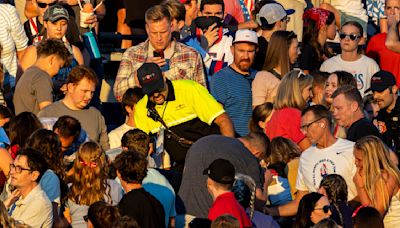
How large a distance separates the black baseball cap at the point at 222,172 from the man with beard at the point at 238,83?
391 centimetres

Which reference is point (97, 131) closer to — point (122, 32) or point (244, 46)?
point (244, 46)

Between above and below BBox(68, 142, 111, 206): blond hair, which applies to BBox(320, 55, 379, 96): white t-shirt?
below

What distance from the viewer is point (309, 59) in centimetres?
1836

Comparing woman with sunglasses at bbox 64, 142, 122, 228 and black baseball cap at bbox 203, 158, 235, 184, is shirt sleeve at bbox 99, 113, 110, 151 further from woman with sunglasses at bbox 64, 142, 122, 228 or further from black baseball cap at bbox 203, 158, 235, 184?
black baseball cap at bbox 203, 158, 235, 184

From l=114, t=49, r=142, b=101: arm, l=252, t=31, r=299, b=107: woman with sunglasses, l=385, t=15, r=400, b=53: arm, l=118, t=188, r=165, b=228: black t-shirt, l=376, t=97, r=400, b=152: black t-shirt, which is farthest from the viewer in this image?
l=385, t=15, r=400, b=53: arm

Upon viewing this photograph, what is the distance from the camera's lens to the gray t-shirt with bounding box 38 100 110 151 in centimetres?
1445

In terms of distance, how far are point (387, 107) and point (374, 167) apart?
2.91 metres

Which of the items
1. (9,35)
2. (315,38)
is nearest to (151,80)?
(9,35)

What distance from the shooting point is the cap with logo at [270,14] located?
58.9ft

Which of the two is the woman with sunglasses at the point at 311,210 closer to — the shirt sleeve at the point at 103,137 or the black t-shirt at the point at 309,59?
the shirt sleeve at the point at 103,137

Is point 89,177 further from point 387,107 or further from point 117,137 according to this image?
point 387,107

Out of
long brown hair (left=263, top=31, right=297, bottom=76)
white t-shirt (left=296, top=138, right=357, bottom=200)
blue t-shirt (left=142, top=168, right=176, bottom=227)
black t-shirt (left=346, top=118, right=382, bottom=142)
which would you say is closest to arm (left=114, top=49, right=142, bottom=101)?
long brown hair (left=263, top=31, right=297, bottom=76)

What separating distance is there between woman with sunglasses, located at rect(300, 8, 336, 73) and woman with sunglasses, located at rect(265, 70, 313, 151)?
2265 millimetres

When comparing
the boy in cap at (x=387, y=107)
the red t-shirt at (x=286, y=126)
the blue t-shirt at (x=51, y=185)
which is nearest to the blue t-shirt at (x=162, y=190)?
the blue t-shirt at (x=51, y=185)
